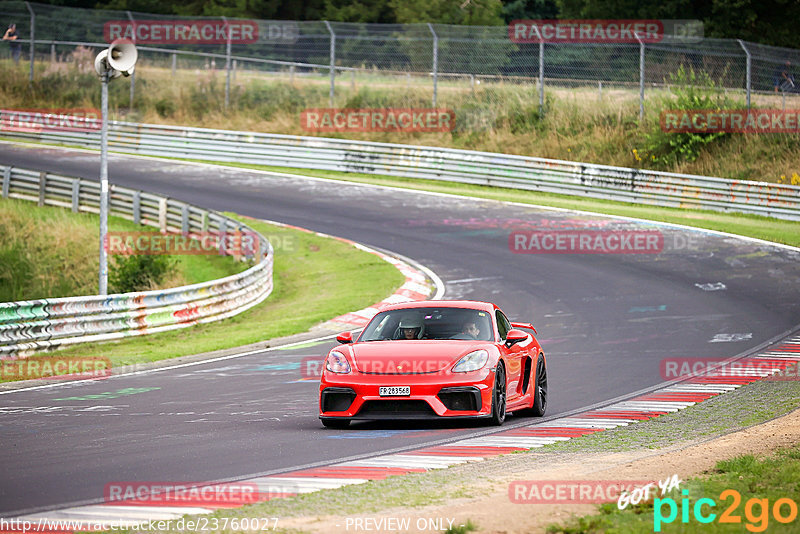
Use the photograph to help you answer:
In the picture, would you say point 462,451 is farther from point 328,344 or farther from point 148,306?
point 148,306

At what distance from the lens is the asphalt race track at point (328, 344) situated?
9.28 metres

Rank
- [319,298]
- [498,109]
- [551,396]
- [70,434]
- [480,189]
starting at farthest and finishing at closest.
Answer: [498,109] → [480,189] → [319,298] → [551,396] → [70,434]

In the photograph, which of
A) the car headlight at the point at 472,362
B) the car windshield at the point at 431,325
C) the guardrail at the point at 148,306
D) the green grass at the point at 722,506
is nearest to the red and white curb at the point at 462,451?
the car headlight at the point at 472,362

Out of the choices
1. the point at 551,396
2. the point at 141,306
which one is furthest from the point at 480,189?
the point at 551,396

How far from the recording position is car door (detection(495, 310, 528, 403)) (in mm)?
11398

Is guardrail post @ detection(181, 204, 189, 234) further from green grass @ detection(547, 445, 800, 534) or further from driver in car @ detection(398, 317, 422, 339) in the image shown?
green grass @ detection(547, 445, 800, 534)

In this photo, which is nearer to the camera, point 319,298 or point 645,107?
point 319,298

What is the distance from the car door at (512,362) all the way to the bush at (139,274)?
1402cm

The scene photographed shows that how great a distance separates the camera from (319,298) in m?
23.8

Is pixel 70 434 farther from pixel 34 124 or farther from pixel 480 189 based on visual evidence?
pixel 34 124

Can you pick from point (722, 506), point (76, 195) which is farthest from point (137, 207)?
point (722, 506)

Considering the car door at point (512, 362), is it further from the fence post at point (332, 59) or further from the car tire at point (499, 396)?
the fence post at point (332, 59)

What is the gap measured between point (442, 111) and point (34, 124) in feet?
54.8

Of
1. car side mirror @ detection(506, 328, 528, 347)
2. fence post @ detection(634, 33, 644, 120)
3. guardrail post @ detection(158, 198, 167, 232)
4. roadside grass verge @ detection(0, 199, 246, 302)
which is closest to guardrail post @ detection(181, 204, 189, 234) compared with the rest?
roadside grass verge @ detection(0, 199, 246, 302)
